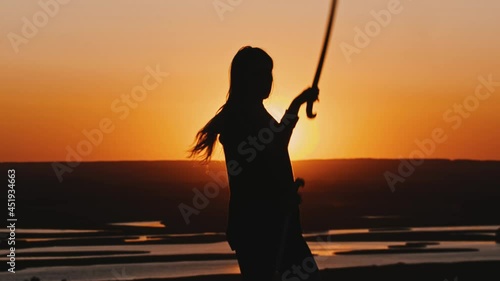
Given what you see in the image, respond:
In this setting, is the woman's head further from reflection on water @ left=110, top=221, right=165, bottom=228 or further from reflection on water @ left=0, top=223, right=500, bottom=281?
reflection on water @ left=110, top=221, right=165, bottom=228

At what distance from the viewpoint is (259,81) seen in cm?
618

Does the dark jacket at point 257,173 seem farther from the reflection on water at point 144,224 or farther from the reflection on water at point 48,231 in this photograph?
the reflection on water at point 144,224

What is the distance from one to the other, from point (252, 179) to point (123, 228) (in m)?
31.6

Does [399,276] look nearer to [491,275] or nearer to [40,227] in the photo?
[491,275]

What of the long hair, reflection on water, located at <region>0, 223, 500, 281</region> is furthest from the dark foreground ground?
the long hair

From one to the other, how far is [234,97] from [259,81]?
7.8 inches

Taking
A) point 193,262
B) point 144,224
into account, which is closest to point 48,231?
point 144,224

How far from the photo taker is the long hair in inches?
243

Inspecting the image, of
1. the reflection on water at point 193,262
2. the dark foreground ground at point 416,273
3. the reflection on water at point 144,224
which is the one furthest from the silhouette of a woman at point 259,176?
the reflection on water at point 144,224

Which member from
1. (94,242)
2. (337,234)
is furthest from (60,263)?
(337,234)

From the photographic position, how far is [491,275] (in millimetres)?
21859

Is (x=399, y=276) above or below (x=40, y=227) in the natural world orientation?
below

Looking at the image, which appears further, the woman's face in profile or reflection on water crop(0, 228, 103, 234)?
reflection on water crop(0, 228, 103, 234)

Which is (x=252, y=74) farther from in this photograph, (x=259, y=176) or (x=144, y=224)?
(x=144, y=224)
